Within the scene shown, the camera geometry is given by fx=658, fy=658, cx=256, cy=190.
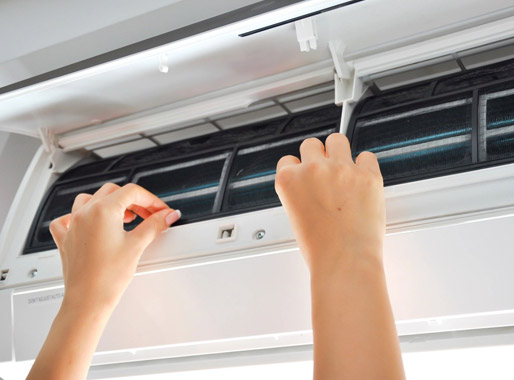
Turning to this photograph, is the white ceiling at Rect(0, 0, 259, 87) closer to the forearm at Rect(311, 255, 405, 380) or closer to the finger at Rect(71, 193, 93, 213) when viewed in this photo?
the finger at Rect(71, 193, 93, 213)

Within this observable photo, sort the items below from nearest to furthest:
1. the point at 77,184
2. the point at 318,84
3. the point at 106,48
Result: 1. the point at 106,48
2. the point at 318,84
3. the point at 77,184

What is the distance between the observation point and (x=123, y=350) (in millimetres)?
1769

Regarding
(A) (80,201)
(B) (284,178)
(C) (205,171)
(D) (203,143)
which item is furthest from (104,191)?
(B) (284,178)

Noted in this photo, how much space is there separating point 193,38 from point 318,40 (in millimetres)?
354

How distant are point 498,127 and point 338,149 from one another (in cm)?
40

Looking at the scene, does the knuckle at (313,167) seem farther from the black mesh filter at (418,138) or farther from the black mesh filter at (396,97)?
the black mesh filter at (396,97)

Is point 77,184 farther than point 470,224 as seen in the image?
Yes

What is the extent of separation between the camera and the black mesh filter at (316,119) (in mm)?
1806

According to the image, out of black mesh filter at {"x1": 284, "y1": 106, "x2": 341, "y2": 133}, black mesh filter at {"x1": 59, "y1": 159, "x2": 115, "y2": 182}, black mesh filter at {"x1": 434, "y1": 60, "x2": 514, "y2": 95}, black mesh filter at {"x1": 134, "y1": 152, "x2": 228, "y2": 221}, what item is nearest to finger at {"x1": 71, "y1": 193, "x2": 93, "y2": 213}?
black mesh filter at {"x1": 134, "y1": 152, "x2": 228, "y2": 221}

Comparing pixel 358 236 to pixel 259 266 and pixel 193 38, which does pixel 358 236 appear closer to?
pixel 259 266

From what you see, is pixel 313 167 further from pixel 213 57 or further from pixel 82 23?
pixel 82 23

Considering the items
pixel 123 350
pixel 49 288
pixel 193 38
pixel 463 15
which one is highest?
pixel 463 15

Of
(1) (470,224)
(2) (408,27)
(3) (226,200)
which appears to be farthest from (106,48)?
(1) (470,224)

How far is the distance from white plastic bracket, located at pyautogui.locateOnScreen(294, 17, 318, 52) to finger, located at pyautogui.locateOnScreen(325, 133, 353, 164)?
0.29 m
